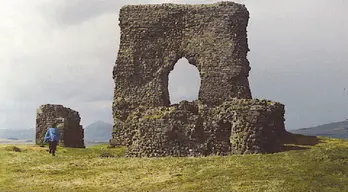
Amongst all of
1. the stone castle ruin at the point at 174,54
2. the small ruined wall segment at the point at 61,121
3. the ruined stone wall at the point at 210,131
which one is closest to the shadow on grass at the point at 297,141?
the stone castle ruin at the point at 174,54

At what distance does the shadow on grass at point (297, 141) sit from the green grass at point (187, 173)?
6.16m

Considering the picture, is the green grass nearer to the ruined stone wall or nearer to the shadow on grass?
the ruined stone wall

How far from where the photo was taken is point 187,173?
25.0m

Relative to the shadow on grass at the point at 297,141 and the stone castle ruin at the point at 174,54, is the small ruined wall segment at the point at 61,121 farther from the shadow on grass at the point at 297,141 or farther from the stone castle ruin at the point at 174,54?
the shadow on grass at the point at 297,141

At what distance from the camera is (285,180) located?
22.0m

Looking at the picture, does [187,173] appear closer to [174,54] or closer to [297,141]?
[297,141]

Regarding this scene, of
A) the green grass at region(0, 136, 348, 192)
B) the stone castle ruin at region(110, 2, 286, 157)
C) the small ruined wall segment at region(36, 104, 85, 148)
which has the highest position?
the stone castle ruin at region(110, 2, 286, 157)

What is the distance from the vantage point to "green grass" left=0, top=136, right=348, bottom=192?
2185 centimetres

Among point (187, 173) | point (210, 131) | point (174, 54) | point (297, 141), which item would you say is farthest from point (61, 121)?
point (187, 173)

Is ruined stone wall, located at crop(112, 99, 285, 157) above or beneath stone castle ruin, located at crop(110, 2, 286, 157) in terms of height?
beneath

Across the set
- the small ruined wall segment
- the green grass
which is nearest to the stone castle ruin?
the small ruined wall segment

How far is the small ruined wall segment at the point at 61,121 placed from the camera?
45.9 metres

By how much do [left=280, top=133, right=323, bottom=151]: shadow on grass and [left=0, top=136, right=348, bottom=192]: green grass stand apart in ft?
20.2

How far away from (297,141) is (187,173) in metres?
15.7
